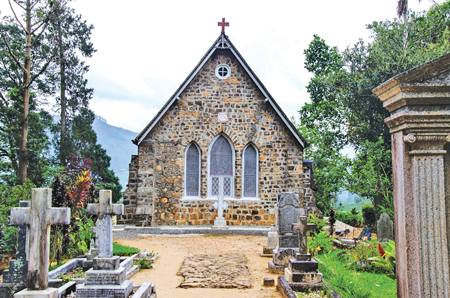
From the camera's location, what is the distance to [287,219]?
9.13m

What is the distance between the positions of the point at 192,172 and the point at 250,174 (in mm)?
2673

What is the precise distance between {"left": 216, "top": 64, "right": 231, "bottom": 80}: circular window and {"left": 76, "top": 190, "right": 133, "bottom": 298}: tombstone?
1137 cm

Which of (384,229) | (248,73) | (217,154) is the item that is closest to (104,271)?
(384,229)

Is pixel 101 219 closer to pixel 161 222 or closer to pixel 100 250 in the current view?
pixel 100 250

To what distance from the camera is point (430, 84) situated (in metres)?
3.89

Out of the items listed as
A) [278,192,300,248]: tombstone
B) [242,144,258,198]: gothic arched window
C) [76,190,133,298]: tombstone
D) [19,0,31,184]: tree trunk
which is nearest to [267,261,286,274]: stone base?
[278,192,300,248]: tombstone

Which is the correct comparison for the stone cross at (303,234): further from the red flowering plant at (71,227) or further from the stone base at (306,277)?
the red flowering plant at (71,227)

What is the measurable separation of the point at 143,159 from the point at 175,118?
2.37 metres

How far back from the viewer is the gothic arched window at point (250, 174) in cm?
1625

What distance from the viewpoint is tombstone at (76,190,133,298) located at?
5664 mm

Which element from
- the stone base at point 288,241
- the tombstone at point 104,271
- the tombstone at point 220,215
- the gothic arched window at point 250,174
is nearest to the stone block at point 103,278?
the tombstone at point 104,271

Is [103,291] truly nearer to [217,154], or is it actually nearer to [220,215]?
[220,215]

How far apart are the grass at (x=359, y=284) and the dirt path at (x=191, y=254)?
3.92ft

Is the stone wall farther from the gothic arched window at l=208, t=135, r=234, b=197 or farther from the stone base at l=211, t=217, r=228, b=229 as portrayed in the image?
the stone base at l=211, t=217, r=228, b=229
